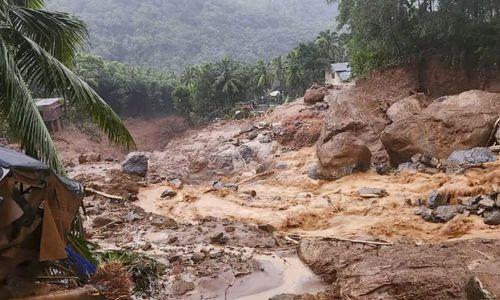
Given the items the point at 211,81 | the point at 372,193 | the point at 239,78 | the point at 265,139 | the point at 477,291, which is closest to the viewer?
the point at 477,291

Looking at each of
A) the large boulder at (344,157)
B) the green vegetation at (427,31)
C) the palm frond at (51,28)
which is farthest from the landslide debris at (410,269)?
the green vegetation at (427,31)

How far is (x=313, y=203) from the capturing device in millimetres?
13680

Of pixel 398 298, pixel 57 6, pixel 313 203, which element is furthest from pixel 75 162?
pixel 57 6

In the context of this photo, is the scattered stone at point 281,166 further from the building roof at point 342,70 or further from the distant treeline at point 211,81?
the distant treeline at point 211,81

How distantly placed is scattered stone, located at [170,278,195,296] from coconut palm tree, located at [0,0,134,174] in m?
2.49

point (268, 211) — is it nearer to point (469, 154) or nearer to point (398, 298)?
point (469, 154)

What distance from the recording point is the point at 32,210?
434cm

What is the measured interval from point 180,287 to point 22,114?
3.75m

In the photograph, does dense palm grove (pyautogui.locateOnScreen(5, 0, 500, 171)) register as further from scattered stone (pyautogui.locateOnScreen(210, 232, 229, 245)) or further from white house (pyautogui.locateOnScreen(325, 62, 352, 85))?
scattered stone (pyautogui.locateOnScreen(210, 232, 229, 245))

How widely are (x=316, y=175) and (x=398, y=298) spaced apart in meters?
10.3

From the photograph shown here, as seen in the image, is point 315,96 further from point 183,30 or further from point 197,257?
point 183,30

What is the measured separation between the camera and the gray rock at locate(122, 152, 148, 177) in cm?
1974

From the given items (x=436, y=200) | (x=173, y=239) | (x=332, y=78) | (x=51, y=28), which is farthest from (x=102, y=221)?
(x=332, y=78)

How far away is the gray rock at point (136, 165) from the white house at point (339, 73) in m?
19.2
